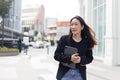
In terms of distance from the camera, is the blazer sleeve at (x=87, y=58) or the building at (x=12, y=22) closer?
the blazer sleeve at (x=87, y=58)

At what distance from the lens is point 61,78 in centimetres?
357

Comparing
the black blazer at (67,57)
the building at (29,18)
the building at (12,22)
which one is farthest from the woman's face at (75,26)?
the building at (29,18)

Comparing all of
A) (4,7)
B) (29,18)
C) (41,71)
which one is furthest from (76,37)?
(29,18)

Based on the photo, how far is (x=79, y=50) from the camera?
361 cm

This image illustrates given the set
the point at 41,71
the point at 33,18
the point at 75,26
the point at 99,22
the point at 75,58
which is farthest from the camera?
the point at 33,18

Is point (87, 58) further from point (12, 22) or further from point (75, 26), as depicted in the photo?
point (12, 22)

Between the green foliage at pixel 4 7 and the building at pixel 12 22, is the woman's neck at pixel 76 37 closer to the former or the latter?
the green foliage at pixel 4 7

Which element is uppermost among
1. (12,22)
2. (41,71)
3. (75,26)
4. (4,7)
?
(12,22)

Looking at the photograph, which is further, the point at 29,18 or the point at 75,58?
the point at 29,18

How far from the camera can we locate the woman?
352 cm

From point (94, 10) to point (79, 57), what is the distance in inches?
918

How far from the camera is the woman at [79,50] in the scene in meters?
3.52

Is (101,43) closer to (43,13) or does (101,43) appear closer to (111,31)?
(111,31)

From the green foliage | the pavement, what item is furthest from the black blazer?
the green foliage
